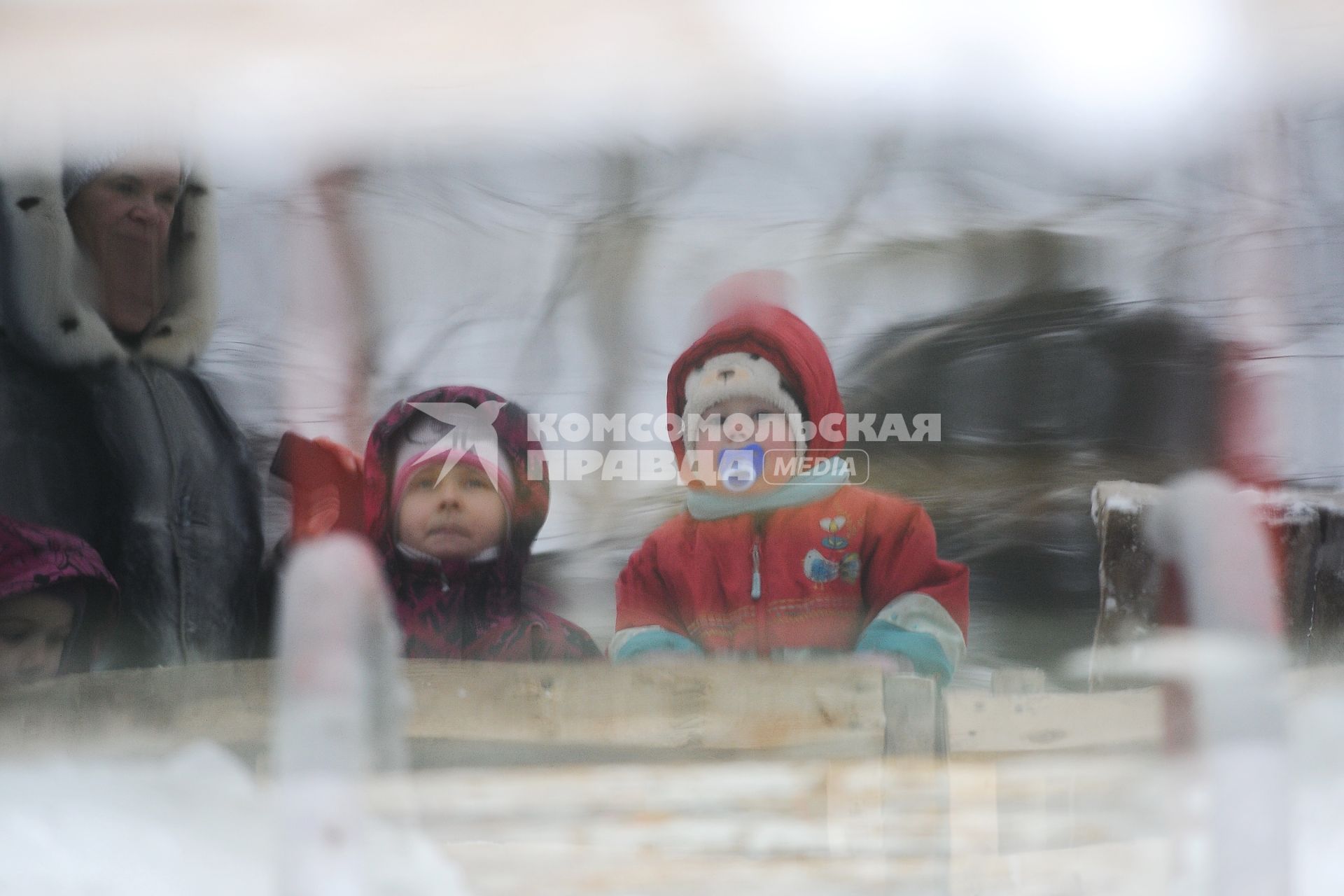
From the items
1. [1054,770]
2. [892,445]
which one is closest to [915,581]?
[892,445]

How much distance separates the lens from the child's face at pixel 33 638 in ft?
5.07

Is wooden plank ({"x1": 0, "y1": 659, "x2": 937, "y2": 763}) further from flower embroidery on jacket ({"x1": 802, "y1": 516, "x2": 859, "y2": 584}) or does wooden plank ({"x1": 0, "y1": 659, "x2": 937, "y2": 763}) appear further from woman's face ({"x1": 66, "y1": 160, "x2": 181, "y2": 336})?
woman's face ({"x1": 66, "y1": 160, "x2": 181, "y2": 336})

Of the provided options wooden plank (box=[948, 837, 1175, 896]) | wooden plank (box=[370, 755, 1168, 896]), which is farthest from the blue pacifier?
wooden plank (box=[948, 837, 1175, 896])

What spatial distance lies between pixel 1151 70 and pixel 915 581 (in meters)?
0.82

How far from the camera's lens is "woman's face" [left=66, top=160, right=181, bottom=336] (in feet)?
4.95

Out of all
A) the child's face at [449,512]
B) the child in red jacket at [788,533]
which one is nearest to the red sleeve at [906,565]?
the child in red jacket at [788,533]

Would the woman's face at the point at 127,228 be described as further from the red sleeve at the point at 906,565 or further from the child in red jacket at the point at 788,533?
the red sleeve at the point at 906,565

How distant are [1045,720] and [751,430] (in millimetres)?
619

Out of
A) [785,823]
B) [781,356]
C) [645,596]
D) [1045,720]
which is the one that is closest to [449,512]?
[645,596]

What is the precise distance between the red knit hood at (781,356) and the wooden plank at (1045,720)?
442 mm

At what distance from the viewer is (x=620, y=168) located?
1498 millimetres

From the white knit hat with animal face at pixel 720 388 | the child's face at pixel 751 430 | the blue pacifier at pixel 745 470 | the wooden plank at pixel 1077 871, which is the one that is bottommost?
the wooden plank at pixel 1077 871

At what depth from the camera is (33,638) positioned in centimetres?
155

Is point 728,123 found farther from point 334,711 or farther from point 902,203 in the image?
point 334,711
